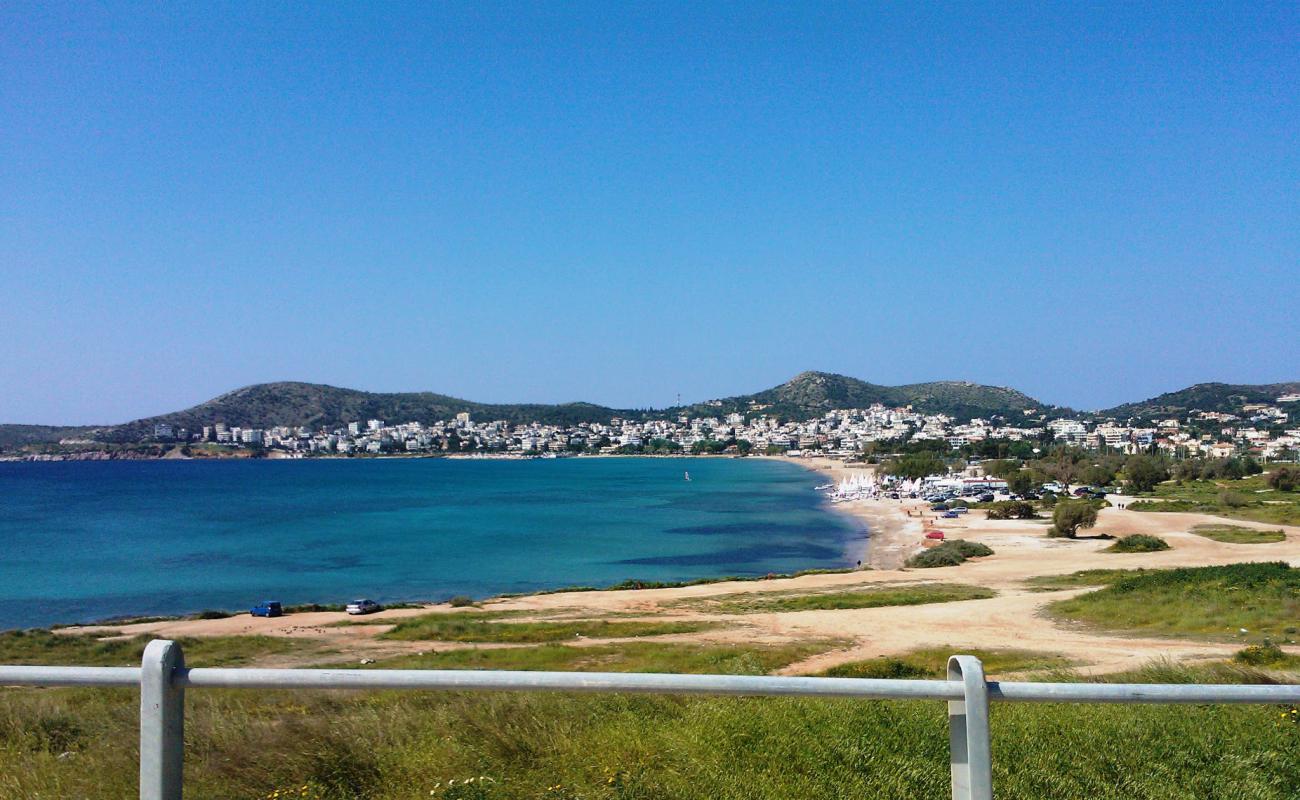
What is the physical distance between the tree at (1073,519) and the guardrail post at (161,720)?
205ft

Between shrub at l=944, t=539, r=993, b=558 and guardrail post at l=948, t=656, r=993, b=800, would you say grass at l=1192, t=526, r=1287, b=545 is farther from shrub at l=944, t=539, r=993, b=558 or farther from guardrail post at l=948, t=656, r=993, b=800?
guardrail post at l=948, t=656, r=993, b=800

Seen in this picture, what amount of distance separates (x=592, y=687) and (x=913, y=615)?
2788 cm

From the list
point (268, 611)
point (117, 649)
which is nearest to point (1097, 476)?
point (268, 611)

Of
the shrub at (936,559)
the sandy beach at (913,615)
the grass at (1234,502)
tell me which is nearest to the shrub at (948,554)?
the shrub at (936,559)

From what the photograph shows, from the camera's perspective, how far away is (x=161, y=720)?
2.55 metres

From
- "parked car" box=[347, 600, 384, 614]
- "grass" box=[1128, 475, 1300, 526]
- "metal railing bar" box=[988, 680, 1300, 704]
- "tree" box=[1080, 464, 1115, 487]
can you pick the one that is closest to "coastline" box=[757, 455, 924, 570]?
"grass" box=[1128, 475, 1300, 526]

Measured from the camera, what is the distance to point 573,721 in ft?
15.7

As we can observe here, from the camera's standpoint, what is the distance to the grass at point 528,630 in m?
27.2

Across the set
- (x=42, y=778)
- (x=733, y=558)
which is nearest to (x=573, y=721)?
(x=42, y=778)

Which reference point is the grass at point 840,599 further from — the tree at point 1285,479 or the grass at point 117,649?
the tree at point 1285,479

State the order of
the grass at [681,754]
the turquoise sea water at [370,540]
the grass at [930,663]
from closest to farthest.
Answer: the grass at [681,754], the grass at [930,663], the turquoise sea water at [370,540]

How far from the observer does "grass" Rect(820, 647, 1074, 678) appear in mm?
15688

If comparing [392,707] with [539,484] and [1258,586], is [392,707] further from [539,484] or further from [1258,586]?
[539,484]

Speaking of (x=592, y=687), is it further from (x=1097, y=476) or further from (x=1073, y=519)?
(x=1097, y=476)
